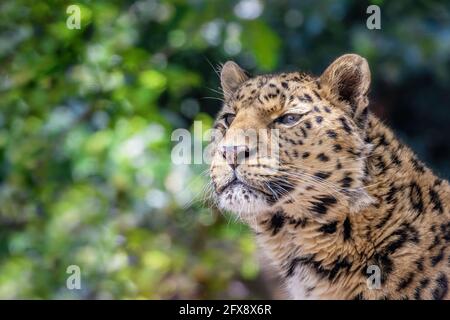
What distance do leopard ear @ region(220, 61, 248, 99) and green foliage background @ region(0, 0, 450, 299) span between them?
1906 mm

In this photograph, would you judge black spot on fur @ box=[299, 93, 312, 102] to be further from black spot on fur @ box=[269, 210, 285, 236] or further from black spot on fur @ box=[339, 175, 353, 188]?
black spot on fur @ box=[269, 210, 285, 236]

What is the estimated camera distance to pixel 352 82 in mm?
4273

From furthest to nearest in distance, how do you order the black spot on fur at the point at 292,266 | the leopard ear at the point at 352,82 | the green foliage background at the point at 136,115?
the green foliage background at the point at 136,115 → the black spot on fur at the point at 292,266 → the leopard ear at the point at 352,82

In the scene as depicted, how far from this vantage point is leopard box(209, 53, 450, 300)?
412 cm

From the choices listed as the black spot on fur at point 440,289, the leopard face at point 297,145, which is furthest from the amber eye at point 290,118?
the black spot on fur at point 440,289

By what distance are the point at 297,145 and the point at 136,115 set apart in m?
3.80

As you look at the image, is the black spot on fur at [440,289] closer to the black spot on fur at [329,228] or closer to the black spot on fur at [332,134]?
the black spot on fur at [329,228]

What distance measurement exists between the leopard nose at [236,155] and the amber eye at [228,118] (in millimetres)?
419

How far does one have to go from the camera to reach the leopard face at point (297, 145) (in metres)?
4.12

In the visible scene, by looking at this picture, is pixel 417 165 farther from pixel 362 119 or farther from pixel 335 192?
pixel 335 192

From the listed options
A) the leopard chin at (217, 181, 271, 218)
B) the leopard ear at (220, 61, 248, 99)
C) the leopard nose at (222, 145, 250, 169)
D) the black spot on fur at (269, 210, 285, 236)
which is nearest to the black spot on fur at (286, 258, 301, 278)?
the black spot on fur at (269, 210, 285, 236)

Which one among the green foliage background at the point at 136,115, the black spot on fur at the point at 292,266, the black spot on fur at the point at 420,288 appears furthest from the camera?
the green foliage background at the point at 136,115

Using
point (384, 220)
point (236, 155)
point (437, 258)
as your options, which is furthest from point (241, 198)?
point (437, 258)

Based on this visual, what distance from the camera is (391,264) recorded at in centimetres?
414
